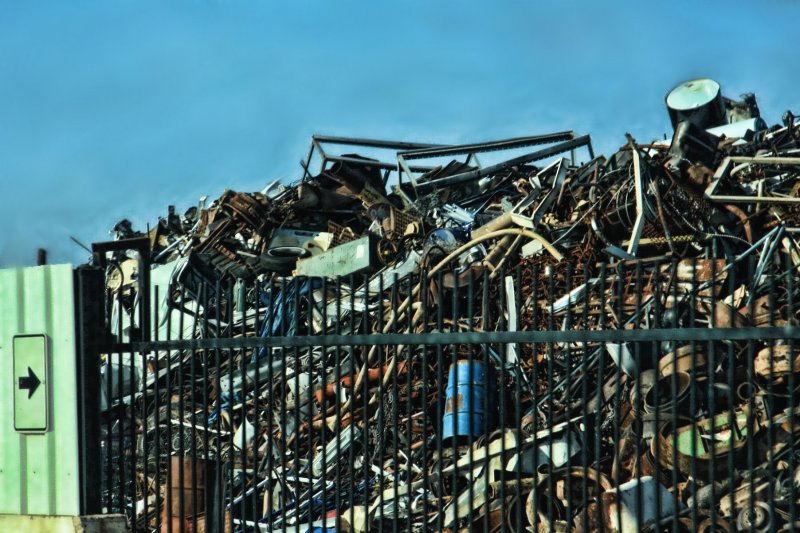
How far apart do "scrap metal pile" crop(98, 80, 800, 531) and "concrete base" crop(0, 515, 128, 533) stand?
1.45ft

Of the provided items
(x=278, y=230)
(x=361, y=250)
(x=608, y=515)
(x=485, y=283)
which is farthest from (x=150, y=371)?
(x=485, y=283)

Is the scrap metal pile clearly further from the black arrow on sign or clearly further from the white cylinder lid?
the black arrow on sign

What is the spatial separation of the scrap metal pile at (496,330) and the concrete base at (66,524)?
0.44m

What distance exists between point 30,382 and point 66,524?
96cm

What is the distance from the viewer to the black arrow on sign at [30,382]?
22.6 feet

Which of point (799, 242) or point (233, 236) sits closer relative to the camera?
point (799, 242)

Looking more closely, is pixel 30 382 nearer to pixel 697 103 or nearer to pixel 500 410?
pixel 500 410

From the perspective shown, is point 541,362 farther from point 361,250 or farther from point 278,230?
point 278,230

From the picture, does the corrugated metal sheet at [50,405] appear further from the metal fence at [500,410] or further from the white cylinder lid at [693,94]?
the white cylinder lid at [693,94]

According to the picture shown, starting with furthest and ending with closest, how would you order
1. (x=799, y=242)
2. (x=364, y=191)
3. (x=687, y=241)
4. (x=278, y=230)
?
(x=364, y=191) → (x=278, y=230) → (x=687, y=241) → (x=799, y=242)

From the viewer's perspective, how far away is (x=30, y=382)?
272 inches

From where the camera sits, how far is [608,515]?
6594 millimetres

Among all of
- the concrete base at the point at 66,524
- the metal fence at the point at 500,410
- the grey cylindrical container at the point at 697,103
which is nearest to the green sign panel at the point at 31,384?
the metal fence at the point at 500,410

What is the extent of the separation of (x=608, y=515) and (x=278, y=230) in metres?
10.5
